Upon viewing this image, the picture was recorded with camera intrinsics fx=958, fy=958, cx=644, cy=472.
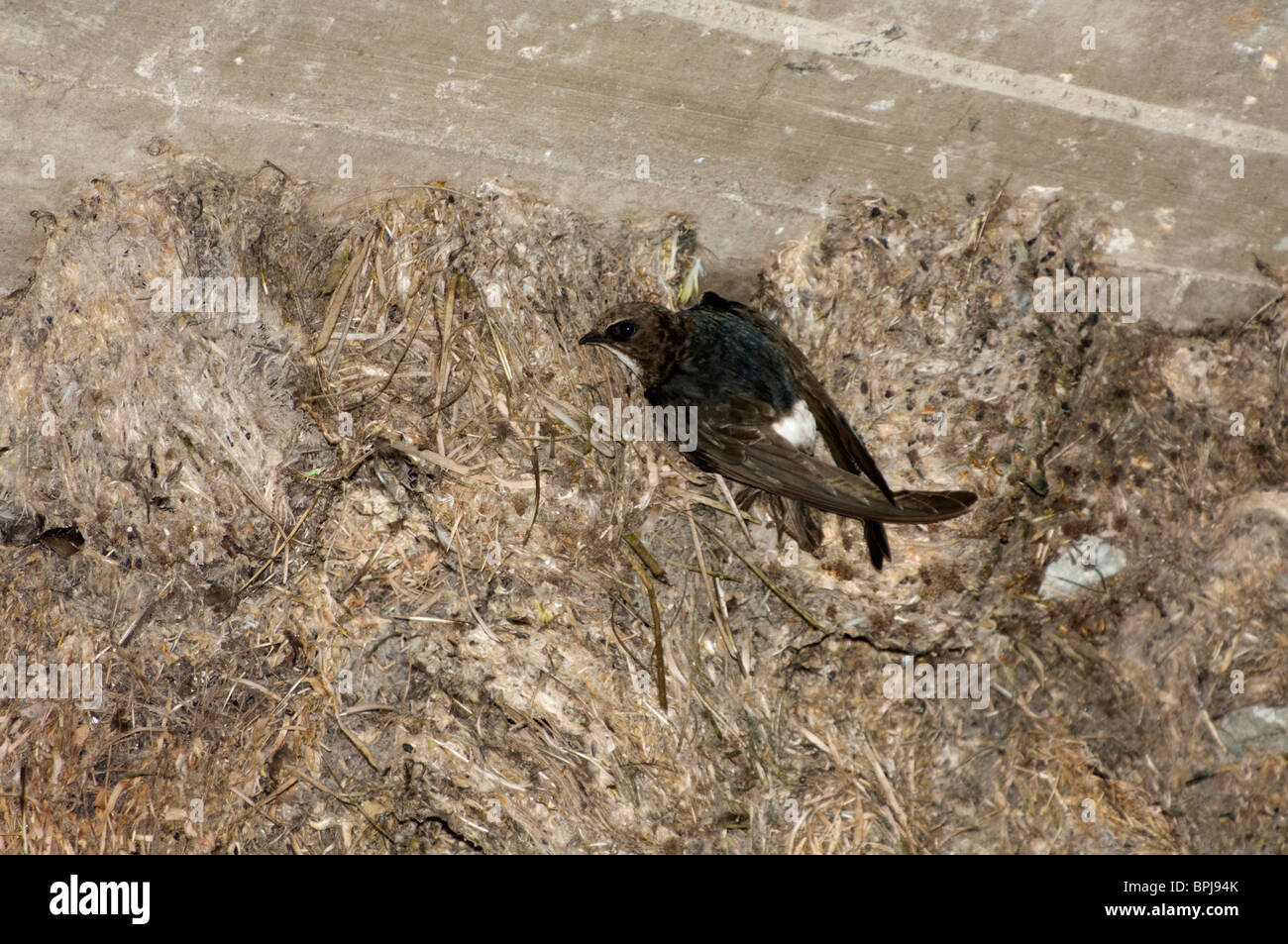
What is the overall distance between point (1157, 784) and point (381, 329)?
3.72 m

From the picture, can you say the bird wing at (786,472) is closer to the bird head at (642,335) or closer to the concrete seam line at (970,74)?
the bird head at (642,335)

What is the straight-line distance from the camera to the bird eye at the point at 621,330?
356cm

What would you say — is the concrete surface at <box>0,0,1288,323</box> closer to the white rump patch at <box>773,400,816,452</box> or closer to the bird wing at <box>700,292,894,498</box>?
the bird wing at <box>700,292,894,498</box>

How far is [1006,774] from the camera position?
404 centimetres

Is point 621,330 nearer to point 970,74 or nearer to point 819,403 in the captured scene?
point 819,403

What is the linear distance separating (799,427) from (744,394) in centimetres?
26

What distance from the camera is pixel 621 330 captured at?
3.57 metres

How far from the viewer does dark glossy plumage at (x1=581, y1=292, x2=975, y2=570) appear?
3553 mm

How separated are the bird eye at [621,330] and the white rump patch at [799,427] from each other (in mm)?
659

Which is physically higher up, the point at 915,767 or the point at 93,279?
the point at 93,279

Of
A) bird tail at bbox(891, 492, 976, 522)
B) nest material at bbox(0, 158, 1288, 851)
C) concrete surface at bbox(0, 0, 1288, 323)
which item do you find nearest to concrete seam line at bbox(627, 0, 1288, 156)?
concrete surface at bbox(0, 0, 1288, 323)

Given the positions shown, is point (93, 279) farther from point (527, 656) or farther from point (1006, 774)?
point (1006, 774)

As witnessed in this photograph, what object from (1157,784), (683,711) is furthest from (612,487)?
(1157,784)

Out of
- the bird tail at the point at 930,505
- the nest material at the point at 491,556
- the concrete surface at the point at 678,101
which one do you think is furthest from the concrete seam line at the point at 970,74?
the bird tail at the point at 930,505
